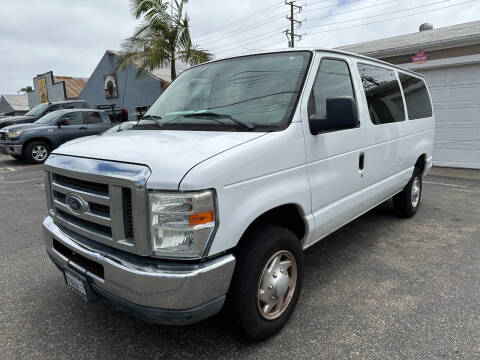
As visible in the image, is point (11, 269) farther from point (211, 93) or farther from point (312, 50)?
point (312, 50)

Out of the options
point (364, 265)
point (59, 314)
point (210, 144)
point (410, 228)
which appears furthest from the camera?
point (410, 228)

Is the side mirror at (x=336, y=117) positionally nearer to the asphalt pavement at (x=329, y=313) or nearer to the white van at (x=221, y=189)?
the white van at (x=221, y=189)

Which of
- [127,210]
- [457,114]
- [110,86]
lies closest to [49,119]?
[127,210]

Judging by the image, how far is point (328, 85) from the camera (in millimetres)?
2918

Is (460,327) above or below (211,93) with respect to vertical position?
below

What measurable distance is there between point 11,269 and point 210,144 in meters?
2.84

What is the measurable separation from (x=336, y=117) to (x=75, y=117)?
10.8 metres

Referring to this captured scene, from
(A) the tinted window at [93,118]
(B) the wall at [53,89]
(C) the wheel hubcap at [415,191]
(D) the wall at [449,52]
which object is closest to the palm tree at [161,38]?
(A) the tinted window at [93,118]

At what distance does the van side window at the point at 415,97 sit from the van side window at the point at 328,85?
5.45 ft

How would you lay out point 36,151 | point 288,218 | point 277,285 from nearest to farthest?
point 277,285 < point 288,218 < point 36,151

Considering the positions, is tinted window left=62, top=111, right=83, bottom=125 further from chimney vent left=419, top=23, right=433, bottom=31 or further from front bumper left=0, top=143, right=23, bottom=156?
chimney vent left=419, top=23, right=433, bottom=31

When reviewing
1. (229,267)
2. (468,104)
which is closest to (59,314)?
(229,267)

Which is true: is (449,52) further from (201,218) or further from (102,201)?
(102,201)

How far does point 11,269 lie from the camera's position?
3590mm
